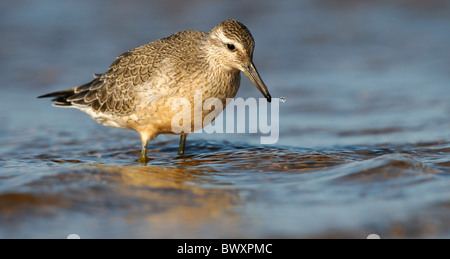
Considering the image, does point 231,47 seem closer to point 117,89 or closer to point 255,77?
point 255,77

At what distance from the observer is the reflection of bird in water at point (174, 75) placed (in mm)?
7273

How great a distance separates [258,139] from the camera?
9.62 m

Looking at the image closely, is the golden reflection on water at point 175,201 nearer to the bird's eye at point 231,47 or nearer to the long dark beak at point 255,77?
the long dark beak at point 255,77

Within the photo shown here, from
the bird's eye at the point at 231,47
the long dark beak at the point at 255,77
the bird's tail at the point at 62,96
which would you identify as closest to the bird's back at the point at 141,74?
the bird's tail at the point at 62,96

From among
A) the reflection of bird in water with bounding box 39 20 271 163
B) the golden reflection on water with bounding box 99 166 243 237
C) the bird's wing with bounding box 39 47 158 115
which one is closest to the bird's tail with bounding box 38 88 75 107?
the bird's wing with bounding box 39 47 158 115

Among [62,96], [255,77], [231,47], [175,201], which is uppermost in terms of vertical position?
[231,47]

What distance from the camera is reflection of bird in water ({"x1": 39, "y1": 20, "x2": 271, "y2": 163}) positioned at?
7.27 meters

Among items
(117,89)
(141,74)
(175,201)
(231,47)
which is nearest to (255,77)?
(231,47)

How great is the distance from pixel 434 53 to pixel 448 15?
276 centimetres

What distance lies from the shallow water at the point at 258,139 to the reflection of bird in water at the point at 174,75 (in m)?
0.70

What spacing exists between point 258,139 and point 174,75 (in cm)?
267

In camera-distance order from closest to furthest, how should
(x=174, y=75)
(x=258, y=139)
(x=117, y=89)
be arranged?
(x=174, y=75)
(x=117, y=89)
(x=258, y=139)

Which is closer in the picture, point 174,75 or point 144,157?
point 174,75
